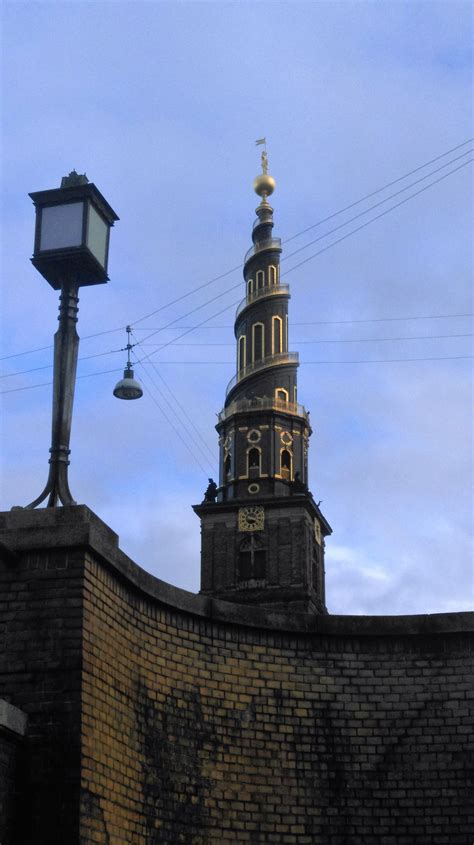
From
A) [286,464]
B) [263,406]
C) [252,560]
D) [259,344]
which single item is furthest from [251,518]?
[259,344]

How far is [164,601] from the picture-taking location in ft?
66.8

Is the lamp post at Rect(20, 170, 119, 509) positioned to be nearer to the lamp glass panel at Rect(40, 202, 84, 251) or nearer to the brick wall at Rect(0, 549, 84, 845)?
the lamp glass panel at Rect(40, 202, 84, 251)

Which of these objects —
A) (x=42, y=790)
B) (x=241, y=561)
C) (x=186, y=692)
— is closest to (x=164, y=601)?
(x=186, y=692)

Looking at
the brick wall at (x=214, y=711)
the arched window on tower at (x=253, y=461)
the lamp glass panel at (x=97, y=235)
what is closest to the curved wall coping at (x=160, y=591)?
the brick wall at (x=214, y=711)

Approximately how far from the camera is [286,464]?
84812 mm

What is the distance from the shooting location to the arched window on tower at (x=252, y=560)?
270 feet

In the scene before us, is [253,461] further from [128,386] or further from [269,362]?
[128,386]

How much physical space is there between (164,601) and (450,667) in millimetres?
5589

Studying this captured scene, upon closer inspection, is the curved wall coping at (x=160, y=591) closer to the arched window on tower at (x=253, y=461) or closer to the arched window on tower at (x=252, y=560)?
the arched window on tower at (x=252, y=560)

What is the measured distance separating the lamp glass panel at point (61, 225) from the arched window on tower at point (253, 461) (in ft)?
212

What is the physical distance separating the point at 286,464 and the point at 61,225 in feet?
214

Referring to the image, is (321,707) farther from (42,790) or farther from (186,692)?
(42,790)

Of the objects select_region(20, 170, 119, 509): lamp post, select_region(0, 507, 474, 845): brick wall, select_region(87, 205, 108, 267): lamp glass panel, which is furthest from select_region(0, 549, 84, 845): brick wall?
select_region(87, 205, 108, 267): lamp glass panel

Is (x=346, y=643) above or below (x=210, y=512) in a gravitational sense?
below
